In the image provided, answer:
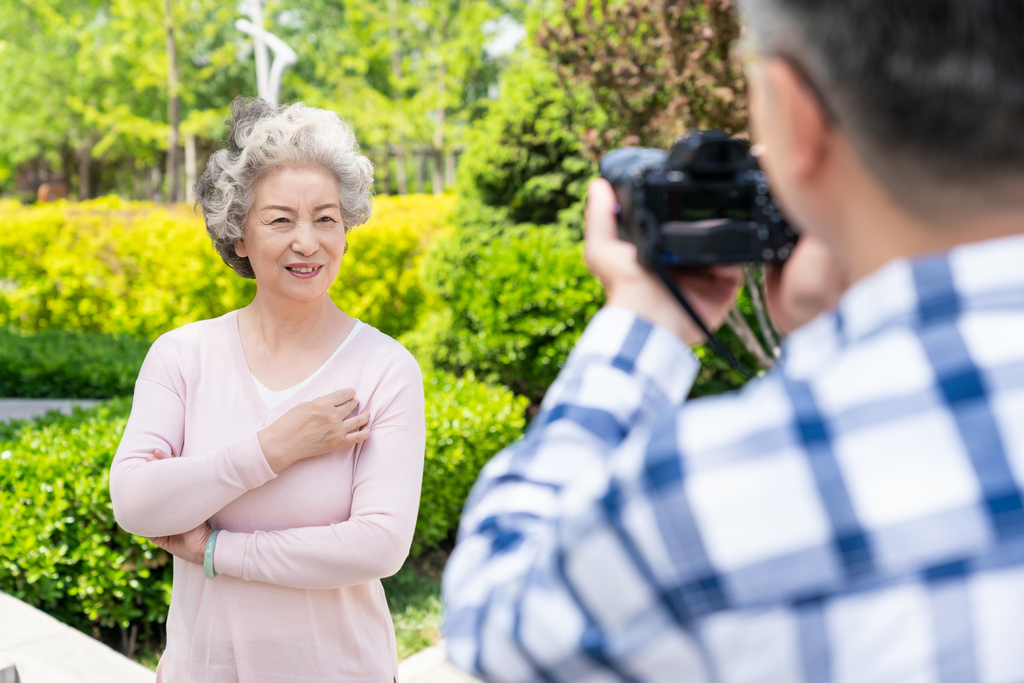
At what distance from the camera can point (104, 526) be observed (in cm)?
361

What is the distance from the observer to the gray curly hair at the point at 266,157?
2025mm

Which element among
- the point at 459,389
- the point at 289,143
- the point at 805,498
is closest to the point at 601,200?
the point at 805,498

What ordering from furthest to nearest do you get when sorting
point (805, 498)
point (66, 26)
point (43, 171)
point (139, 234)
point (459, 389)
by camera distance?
point (43, 171), point (66, 26), point (139, 234), point (459, 389), point (805, 498)

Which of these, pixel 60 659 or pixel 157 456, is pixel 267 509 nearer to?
pixel 157 456

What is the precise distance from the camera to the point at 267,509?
1.88 meters

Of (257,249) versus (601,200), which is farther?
(257,249)

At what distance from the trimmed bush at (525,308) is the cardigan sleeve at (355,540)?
3685 millimetres

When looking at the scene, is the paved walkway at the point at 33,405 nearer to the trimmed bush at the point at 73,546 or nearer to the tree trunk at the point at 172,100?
the trimmed bush at the point at 73,546

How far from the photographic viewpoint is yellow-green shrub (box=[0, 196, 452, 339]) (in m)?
8.64

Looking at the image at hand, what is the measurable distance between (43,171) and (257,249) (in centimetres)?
5257

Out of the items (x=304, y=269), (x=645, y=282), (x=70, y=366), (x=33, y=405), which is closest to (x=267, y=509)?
(x=304, y=269)

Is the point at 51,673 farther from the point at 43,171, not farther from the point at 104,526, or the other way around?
the point at 43,171

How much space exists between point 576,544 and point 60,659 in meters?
3.08

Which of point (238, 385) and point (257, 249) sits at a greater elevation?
point (257, 249)
